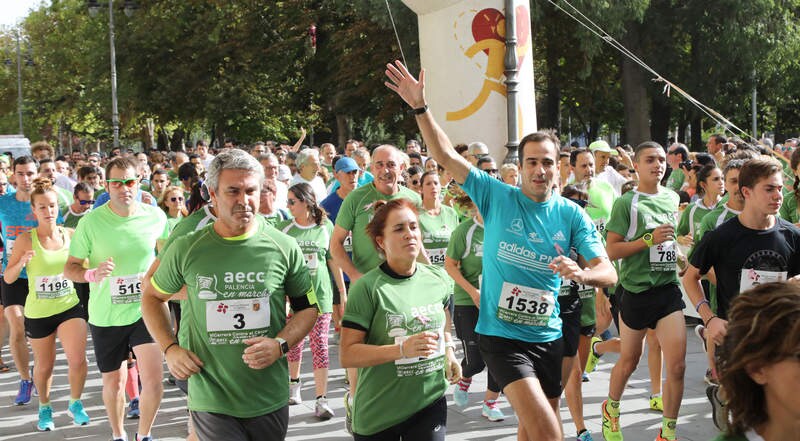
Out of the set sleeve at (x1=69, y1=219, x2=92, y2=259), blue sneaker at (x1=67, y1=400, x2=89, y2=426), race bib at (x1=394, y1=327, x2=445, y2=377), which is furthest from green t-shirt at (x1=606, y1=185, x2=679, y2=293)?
blue sneaker at (x1=67, y1=400, x2=89, y2=426)

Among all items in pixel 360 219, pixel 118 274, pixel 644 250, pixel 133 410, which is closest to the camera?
pixel 118 274

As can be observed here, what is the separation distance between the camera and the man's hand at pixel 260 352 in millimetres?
3930

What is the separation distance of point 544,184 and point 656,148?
200cm

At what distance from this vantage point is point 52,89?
49375mm

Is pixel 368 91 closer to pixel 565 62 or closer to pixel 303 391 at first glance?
pixel 565 62

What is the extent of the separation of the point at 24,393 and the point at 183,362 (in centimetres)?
501

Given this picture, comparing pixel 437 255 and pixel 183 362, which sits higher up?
pixel 437 255

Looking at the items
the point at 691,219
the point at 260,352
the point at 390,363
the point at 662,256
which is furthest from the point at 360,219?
the point at 260,352

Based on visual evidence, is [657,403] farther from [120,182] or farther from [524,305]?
[120,182]

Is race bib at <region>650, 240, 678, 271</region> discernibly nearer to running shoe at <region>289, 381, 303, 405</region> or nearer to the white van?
running shoe at <region>289, 381, 303, 405</region>

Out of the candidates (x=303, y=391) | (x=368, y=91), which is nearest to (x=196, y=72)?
(x=368, y=91)

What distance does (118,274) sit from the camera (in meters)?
6.34

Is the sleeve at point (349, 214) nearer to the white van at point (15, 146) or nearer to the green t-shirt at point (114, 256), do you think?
the green t-shirt at point (114, 256)

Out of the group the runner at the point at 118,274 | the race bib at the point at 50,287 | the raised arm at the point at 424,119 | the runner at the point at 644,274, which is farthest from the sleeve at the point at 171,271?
the race bib at the point at 50,287
